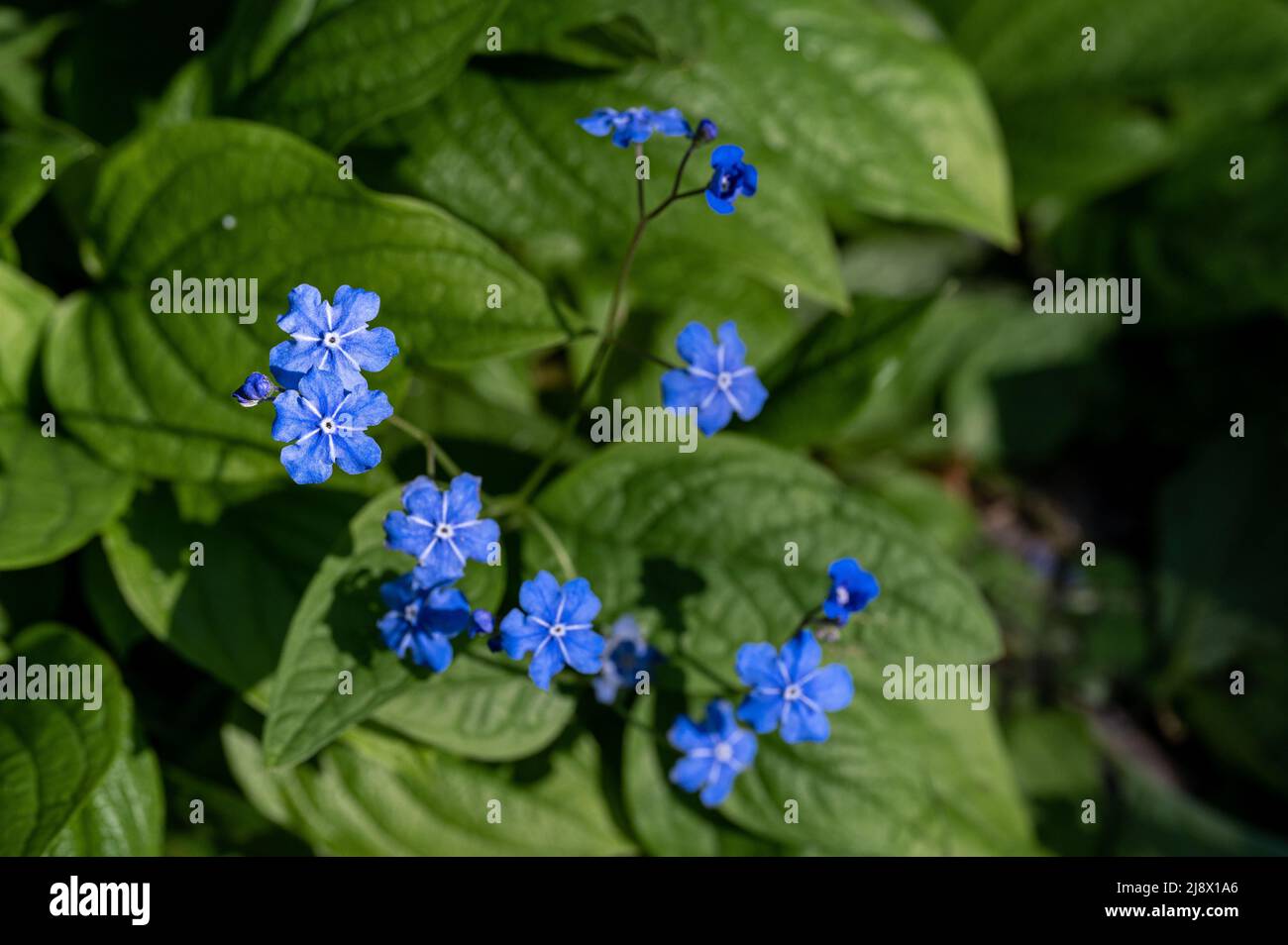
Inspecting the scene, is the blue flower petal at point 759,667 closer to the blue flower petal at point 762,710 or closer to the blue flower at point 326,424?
the blue flower petal at point 762,710

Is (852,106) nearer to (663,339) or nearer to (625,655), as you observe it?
(663,339)

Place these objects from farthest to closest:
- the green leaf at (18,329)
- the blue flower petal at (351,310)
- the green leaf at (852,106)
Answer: the green leaf at (852,106)
the green leaf at (18,329)
the blue flower petal at (351,310)

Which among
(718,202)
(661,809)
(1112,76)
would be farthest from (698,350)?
(1112,76)

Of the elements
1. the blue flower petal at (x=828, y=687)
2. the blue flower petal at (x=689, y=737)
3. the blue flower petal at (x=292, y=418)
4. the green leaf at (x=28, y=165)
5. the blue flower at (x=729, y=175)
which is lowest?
the blue flower petal at (x=689, y=737)

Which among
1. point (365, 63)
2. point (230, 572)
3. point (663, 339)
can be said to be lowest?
Answer: point (230, 572)

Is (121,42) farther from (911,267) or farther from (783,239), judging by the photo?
(911,267)

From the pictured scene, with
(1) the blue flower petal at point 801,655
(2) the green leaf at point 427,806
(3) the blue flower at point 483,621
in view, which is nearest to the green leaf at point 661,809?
(2) the green leaf at point 427,806

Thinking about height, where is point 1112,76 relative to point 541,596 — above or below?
above

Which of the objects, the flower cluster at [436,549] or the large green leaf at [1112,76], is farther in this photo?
the large green leaf at [1112,76]
